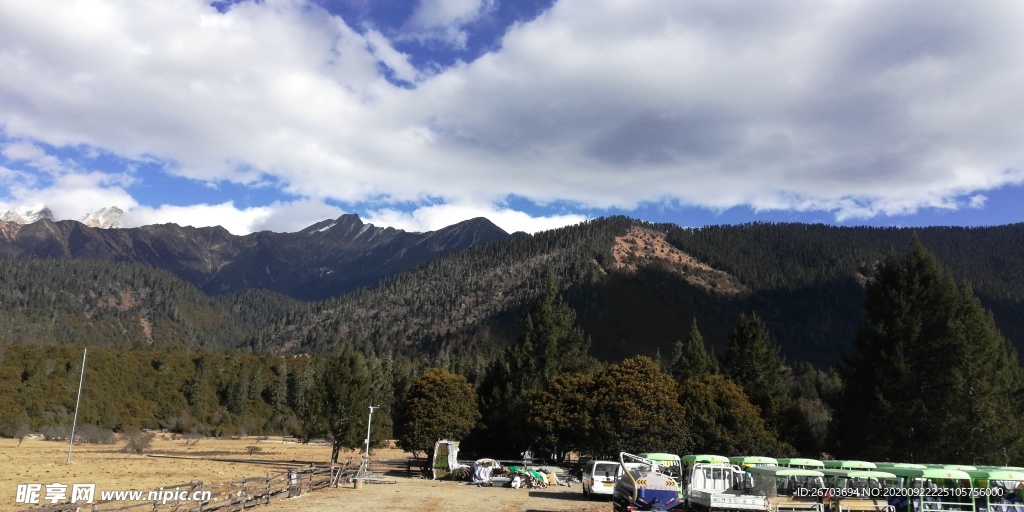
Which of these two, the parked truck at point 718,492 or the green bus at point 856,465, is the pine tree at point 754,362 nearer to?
the green bus at point 856,465

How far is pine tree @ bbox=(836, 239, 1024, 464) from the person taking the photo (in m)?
35.4

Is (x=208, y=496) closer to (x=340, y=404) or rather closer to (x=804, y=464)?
(x=804, y=464)

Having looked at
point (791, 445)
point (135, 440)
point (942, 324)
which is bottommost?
point (135, 440)

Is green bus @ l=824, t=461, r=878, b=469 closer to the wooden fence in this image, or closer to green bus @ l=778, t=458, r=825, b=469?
green bus @ l=778, t=458, r=825, b=469

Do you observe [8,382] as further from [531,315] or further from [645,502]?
[645,502]

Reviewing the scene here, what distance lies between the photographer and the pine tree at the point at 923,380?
35.4 metres

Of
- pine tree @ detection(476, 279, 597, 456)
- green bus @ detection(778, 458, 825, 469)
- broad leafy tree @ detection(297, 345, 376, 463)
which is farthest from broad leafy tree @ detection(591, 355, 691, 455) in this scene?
broad leafy tree @ detection(297, 345, 376, 463)

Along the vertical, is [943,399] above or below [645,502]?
above

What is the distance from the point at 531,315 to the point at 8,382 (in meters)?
96.8

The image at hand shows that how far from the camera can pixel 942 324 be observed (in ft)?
123

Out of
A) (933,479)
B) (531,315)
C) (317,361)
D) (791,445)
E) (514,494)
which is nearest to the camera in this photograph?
(933,479)

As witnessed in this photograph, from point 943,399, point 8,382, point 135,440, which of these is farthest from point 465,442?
point 8,382

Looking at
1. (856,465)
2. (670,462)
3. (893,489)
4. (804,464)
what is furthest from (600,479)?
(893,489)

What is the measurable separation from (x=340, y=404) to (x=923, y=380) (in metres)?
43.2
